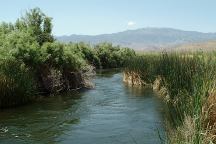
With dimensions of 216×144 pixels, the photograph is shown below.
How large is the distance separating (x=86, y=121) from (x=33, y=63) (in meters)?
9.99

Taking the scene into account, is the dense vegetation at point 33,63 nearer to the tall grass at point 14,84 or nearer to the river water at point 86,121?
the tall grass at point 14,84

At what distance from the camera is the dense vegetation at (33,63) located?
24734 mm

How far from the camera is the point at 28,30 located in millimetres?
31484

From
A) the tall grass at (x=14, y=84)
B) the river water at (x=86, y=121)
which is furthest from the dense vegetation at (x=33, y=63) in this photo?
the river water at (x=86, y=121)

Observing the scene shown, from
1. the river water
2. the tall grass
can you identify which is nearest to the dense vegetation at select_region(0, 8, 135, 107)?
the tall grass

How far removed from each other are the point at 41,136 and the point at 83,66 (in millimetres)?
20233

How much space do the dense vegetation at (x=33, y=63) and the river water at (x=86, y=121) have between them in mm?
1222

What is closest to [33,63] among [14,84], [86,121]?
[14,84]

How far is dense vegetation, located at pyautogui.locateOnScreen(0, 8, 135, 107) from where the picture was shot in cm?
2473

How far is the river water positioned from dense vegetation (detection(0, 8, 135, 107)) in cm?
122

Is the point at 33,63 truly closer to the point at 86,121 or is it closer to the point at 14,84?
the point at 14,84

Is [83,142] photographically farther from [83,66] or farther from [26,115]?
[83,66]

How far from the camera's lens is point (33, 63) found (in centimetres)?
2903

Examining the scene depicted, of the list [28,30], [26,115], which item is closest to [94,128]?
[26,115]
